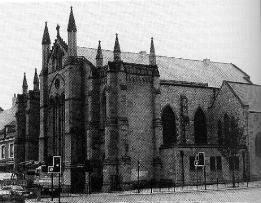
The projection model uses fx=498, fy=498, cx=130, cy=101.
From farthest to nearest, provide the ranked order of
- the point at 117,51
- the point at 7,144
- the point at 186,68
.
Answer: the point at 7,144 → the point at 186,68 → the point at 117,51

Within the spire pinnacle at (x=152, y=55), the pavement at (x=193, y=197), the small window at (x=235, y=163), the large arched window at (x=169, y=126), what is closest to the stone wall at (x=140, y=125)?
the spire pinnacle at (x=152, y=55)

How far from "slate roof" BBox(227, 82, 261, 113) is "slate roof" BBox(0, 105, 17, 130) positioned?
3810 centimetres

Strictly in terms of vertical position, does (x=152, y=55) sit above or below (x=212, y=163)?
above

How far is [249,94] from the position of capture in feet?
189

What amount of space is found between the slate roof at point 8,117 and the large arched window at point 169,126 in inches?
1294

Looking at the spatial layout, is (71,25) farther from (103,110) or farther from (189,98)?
(189,98)

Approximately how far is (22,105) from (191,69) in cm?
2320

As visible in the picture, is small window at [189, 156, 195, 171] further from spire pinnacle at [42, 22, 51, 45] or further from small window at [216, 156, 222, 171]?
spire pinnacle at [42, 22, 51, 45]

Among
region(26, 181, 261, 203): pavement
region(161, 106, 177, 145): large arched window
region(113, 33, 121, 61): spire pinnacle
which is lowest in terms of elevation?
region(26, 181, 261, 203): pavement

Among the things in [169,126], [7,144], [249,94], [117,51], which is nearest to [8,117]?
[7,144]

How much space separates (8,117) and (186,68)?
116 ft

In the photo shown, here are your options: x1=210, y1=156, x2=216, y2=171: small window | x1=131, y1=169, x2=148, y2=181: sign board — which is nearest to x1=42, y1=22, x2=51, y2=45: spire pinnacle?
x1=131, y1=169, x2=148, y2=181: sign board

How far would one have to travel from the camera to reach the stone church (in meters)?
49.4

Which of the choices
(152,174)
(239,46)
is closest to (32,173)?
(152,174)
